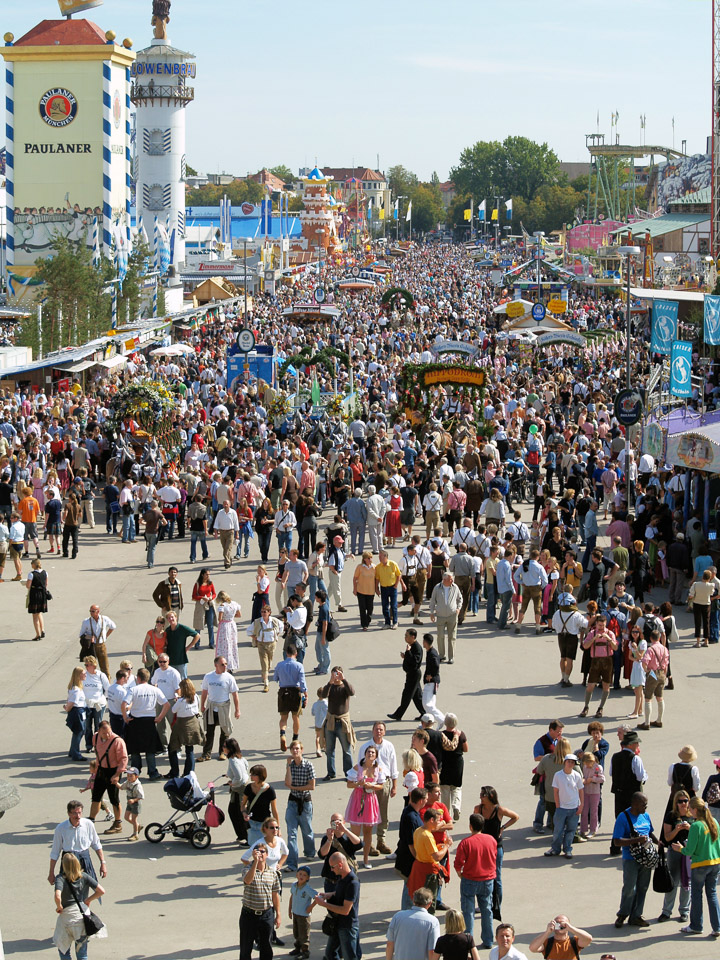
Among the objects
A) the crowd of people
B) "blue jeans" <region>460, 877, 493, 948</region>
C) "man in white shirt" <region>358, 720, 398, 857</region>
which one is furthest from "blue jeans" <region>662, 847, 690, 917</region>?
"man in white shirt" <region>358, 720, 398, 857</region>

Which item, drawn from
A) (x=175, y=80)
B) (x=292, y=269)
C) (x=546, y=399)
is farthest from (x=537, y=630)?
(x=292, y=269)

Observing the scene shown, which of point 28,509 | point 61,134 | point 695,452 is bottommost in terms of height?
point 28,509

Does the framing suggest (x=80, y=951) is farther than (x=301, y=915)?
No

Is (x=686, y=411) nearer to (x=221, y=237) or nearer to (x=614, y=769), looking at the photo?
(x=614, y=769)

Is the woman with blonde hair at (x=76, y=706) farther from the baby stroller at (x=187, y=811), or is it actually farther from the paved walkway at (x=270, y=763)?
the baby stroller at (x=187, y=811)

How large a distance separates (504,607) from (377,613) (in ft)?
5.71

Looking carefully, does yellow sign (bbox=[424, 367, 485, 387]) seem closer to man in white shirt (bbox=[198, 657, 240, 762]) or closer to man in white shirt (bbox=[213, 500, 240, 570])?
man in white shirt (bbox=[213, 500, 240, 570])

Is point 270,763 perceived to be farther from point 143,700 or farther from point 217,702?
point 143,700

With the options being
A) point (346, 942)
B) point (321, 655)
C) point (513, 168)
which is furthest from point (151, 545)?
point (513, 168)

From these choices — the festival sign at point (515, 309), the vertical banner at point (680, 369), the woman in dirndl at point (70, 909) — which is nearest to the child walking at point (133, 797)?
the woman in dirndl at point (70, 909)

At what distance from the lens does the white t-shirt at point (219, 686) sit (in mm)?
11844

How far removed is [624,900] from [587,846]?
1454mm

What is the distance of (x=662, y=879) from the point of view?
926cm

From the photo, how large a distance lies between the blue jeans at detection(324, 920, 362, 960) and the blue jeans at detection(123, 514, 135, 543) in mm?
13192
